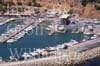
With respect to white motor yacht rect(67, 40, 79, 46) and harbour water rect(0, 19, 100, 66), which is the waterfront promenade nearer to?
harbour water rect(0, 19, 100, 66)

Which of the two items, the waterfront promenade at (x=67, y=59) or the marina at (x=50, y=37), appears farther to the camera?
the marina at (x=50, y=37)

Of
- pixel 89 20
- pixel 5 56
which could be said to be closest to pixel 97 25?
pixel 89 20

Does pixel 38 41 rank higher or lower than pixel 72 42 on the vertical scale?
lower

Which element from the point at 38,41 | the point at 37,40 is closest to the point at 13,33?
the point at 37,40

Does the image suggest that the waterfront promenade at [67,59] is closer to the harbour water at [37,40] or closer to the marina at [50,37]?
the marina at [50,37]

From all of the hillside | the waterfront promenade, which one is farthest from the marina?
the hillside

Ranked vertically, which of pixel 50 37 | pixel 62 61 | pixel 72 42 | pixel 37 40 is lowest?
pixel 50 37

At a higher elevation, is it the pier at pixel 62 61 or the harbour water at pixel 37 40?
the pier at pixel 62 61

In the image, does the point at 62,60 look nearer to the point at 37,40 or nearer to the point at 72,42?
the point at 72,42

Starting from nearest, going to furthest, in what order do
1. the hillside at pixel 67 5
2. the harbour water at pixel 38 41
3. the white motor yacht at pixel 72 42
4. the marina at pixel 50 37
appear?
the marina at pixel 50 37
the harbour water at pixel 38 41
the white motor yacht at pixel 72 42
the hillside at pixel 67 5

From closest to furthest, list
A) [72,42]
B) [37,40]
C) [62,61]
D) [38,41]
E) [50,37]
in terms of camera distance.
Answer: [62,61]
[72,42]
[38,41]
[37,40]
[50,37]

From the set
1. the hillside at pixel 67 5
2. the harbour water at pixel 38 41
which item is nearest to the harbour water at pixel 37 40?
the harbour water at pixel 38 41

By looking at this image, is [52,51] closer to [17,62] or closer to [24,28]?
[17,62]
